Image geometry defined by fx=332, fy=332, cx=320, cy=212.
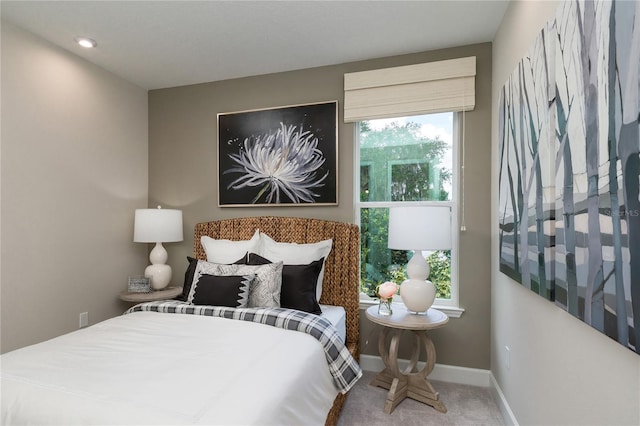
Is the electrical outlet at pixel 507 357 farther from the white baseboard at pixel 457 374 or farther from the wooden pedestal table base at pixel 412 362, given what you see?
the white baseboard at pixel 457 374

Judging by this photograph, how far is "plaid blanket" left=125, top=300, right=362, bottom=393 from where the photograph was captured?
1.83 metres

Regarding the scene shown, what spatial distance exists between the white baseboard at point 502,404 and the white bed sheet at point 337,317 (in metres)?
1.10

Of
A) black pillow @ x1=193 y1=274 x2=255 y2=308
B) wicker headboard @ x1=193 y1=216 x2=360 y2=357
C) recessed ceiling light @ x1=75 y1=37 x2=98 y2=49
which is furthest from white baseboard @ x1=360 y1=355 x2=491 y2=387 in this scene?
recessed ceiling light @ x1=75 y1=37 x2=98 y2=49

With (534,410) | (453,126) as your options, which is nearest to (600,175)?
(534,410)

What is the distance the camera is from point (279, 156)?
3072mm

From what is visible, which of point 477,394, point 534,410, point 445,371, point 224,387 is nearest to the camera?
point 224,387

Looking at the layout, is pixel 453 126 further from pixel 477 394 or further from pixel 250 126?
pixel 477 394

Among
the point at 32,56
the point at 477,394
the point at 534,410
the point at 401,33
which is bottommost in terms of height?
the point at 477,394

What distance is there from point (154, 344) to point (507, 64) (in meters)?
2.65

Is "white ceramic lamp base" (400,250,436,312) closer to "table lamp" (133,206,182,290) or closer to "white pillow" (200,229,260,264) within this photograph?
"white pillow" (200,229,260,264)

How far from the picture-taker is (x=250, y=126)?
125 inches

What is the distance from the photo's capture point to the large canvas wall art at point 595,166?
848 millimetres

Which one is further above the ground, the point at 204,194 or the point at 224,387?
the point at 204,194

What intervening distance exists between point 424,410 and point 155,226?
2.61m
